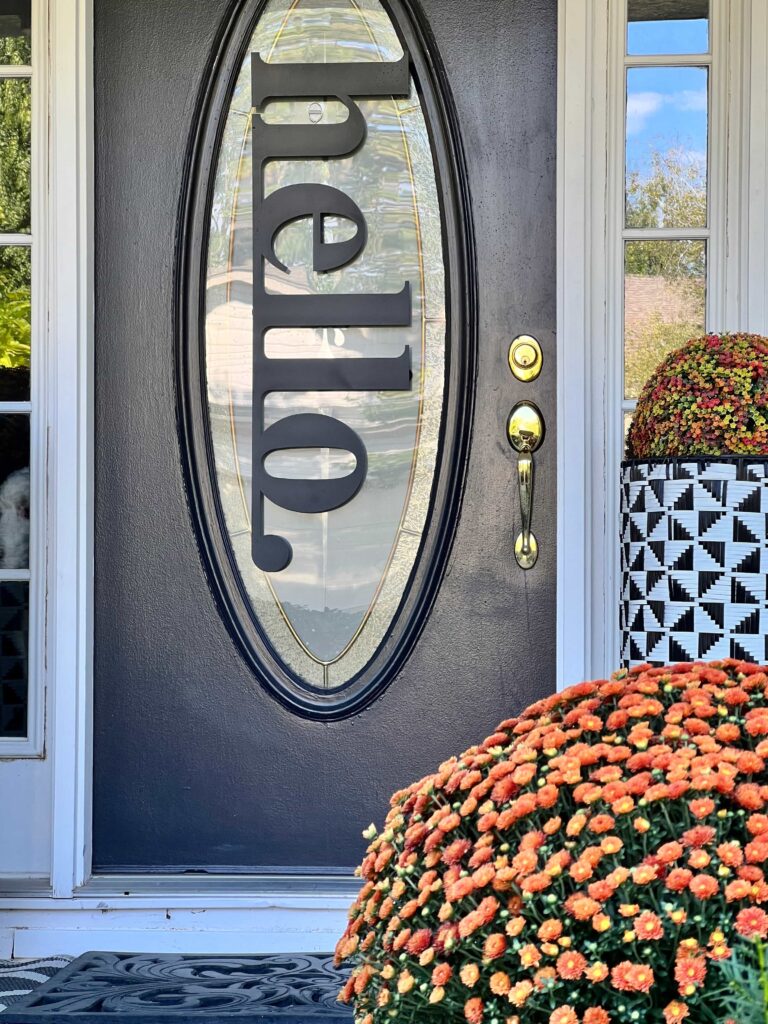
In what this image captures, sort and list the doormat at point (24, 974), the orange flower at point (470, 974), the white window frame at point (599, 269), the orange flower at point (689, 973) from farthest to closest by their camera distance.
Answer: the white window frame at point (599, 269) < the doormat at point (24, 974) < the orange flower at point (470, 974) < the orange flower at point (689, 973)

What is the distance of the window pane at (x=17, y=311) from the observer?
2.51 m

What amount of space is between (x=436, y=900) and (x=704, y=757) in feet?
0.91

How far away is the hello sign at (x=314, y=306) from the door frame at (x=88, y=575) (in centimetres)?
36

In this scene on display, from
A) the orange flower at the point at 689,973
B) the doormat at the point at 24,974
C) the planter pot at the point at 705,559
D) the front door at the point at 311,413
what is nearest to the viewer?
the orange flower at the point at 689,973

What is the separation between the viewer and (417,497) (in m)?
2.50

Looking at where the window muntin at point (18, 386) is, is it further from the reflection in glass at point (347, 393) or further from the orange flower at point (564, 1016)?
the orange flower at point (564, 1016)

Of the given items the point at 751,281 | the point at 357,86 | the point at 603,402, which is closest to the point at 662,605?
the point at 603,402

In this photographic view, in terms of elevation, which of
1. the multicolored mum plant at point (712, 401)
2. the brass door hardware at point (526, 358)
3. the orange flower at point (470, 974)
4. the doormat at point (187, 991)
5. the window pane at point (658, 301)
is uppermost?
the window pane at point (658, 301)

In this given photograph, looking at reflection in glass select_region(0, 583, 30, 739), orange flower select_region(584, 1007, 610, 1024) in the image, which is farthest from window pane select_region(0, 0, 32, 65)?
orange flower select_region(584, 1007, 610, 1024)

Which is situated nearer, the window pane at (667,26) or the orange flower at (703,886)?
the orange flower at (703,886)

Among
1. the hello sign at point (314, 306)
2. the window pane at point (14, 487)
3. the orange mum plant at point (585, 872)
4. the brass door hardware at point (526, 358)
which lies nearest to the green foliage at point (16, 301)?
the window pane at point (14, 487)

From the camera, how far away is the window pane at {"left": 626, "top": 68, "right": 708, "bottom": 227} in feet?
7.95

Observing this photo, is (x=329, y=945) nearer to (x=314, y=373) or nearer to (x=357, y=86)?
(x=314, y=373)

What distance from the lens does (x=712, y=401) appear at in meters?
1.88
